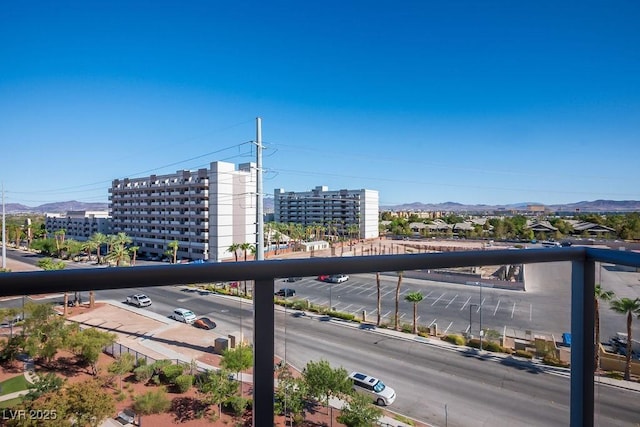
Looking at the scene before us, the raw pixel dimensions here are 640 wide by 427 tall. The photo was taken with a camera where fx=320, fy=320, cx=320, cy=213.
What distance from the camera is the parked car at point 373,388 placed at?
80cm

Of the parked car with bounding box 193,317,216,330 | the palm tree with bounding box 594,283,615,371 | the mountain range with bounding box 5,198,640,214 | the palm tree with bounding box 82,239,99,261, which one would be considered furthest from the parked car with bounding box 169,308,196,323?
the mountain range with bounding box 5,198,640,214

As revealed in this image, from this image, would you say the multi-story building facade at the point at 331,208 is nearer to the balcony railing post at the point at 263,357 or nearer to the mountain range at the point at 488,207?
the mountain range at the point at 488,207

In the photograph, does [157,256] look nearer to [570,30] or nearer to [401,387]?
[401,387]

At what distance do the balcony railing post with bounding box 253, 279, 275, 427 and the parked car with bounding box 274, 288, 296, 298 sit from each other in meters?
0.02

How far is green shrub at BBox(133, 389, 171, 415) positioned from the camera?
25.4 inches

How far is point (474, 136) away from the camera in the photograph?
588 inches

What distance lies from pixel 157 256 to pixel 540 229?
6.81m

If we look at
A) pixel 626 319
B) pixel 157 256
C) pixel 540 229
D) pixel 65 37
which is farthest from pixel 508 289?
pixel 65 37

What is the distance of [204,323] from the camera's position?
2.26 ft

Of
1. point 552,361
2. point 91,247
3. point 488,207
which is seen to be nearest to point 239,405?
point 552,361

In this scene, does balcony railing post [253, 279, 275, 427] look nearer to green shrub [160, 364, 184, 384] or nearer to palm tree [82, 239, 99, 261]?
green shrub [160, 364, 184, 384]

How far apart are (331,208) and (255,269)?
9.08 meters

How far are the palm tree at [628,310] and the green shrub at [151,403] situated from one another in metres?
1.24

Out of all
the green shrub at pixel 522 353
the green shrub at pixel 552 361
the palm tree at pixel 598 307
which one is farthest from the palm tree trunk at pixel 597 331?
the green shrub at pixel 522 353
